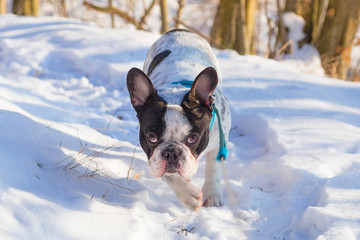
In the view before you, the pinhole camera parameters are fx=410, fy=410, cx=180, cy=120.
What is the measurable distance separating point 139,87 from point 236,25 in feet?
19.8

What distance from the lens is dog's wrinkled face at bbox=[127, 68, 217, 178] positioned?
2.66m

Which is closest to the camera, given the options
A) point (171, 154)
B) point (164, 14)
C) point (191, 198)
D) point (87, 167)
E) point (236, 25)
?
point (171, 154)

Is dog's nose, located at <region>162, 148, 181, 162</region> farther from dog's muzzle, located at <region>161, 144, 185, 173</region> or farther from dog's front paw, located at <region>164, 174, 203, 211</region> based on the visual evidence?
dog's front paw, located at <region>164, 174, 203, 211</region>

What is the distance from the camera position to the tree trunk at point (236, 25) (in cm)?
787

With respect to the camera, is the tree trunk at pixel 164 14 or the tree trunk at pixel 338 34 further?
the tree trunk at pixel 164 14

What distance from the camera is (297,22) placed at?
795cm

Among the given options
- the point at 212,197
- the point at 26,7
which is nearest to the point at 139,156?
the point at 212,197

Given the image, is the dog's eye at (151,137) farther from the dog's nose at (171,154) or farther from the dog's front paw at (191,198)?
the dog's front paw at (191,198)

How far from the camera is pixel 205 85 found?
2818 millimetres

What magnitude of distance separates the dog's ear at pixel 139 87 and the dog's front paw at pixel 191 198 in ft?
2.27

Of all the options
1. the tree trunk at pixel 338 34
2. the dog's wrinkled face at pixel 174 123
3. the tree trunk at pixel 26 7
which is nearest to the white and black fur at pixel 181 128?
the dog's wrinkled face at pixel 174 123

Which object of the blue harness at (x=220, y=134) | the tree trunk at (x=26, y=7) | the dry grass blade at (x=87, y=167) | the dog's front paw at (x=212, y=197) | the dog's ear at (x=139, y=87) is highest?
the dog's ear at (x=139, y=87)

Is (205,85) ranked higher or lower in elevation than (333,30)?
higher

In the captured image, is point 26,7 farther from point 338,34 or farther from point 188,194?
point 188,194
